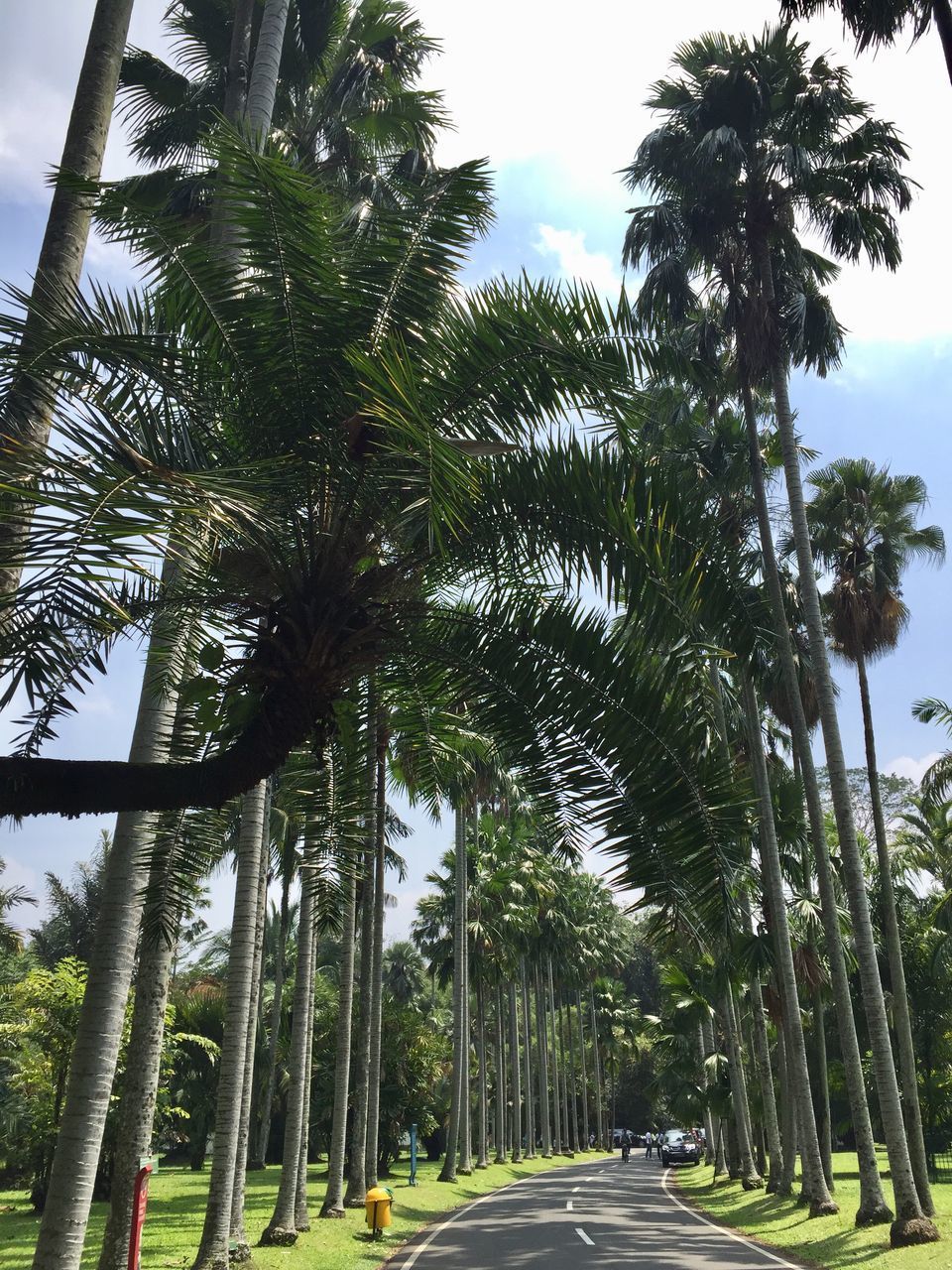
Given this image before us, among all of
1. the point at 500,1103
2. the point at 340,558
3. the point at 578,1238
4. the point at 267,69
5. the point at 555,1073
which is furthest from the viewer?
the point at 555,1073

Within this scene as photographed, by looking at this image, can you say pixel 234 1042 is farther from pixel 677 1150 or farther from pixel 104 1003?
pixel 677 1150

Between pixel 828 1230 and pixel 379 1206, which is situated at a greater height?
pixel 379 1206

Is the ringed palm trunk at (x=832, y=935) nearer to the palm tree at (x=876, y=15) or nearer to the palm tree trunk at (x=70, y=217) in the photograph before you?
the palm tree at (x=876, y=15)

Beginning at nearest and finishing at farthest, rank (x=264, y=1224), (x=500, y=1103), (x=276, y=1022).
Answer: (x=264, y=1224)
(x=276, y=1022)
(x=500, y=1103)

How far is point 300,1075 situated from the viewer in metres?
16.1

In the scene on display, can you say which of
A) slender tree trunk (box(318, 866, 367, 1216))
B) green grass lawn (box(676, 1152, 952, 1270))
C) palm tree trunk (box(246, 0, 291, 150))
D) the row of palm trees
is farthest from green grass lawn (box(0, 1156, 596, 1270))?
palm tree trunk (box(246, 0, 291, 150))

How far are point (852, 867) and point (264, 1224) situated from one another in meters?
12.0

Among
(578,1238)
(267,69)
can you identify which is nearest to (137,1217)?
(267,69)

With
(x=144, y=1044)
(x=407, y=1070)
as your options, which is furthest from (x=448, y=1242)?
(x=407, y=1070)

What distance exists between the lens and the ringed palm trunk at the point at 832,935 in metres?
15.0

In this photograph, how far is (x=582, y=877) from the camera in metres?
58.9

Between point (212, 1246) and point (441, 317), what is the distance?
32.6 feet

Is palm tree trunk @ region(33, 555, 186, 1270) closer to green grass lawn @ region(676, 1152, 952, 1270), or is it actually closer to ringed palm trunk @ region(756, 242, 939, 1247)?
green grass lawn @ region(676, 1152, 952, 1270)

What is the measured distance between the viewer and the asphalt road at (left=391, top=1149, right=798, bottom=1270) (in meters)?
12.9
